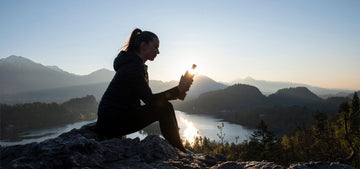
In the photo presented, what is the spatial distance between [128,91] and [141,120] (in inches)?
15.2

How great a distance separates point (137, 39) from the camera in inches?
121

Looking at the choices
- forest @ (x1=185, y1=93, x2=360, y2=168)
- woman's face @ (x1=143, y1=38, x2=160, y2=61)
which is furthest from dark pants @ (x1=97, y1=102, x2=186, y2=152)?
forest @ (x1=185, y1=93, x2=360, y2=168)

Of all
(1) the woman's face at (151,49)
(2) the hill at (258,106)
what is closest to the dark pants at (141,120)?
(1) the woman's face at (151,49)

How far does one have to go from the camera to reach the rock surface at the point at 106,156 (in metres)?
1.66

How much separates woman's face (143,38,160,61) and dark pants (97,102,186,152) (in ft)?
2.64

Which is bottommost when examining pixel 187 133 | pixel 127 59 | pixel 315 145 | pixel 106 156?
pixel 187 133

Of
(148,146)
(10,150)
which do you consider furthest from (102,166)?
(10,150)

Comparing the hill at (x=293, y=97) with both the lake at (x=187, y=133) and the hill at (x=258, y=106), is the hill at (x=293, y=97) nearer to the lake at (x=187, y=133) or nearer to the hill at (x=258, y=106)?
the hill at (x=258, y=106)

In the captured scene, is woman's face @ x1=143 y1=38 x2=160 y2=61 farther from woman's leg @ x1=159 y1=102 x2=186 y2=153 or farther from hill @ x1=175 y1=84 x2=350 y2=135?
hill @ x1=175 y1=84 x2=350 y2=135

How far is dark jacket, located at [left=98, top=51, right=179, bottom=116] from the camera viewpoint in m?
2.59

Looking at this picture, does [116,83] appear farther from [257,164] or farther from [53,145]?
[257,164]

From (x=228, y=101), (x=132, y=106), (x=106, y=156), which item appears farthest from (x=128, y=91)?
(x=228, y=101)

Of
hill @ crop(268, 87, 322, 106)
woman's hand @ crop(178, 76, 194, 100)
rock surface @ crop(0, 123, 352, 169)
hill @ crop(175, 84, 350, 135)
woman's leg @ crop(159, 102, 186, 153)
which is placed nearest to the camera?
rock surface @ crop(0, 123, 352, 169)

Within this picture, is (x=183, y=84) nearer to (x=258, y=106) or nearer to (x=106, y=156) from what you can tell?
(x=106, y=156)
